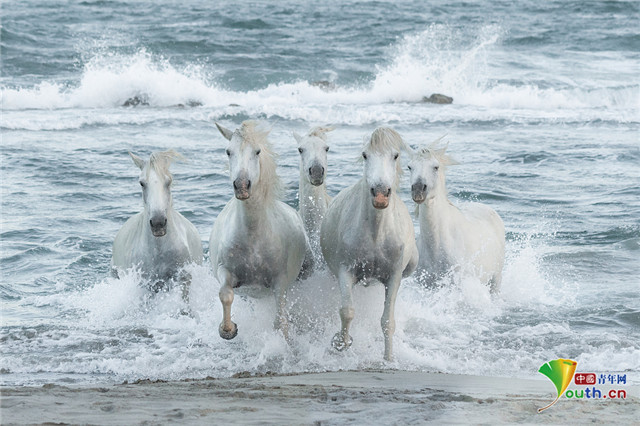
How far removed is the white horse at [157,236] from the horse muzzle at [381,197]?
1.63m

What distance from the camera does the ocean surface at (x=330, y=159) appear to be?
6504 millimetres

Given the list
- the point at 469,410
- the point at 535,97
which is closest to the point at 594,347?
the point at 469,410

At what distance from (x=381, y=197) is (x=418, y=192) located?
128cm

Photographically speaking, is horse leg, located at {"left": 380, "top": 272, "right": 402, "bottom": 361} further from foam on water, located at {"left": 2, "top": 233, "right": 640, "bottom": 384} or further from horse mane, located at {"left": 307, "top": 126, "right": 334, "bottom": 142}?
horse mane, located at {"left": 307, "top": 126, "right": 334, "bottom": 142}

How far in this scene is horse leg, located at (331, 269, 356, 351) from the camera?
19.2 ft

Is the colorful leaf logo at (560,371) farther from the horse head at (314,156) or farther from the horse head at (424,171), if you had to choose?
the horse head at (314,156)

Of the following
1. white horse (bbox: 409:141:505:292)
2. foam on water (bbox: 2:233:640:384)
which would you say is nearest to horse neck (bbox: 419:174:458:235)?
white horse (bbox: 409:141:505:292)

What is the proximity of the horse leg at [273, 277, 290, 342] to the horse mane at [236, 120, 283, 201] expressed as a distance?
1.84 feet

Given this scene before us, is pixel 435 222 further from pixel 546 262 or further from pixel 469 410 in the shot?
pixel 469 410

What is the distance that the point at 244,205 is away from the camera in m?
5.80

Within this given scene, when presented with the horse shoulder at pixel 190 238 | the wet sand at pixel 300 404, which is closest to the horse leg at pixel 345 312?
the wet sand at pixel 300 404

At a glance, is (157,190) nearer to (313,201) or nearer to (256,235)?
(256,235)

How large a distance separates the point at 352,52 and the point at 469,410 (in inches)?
923

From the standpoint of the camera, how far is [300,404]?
14.7 ft
